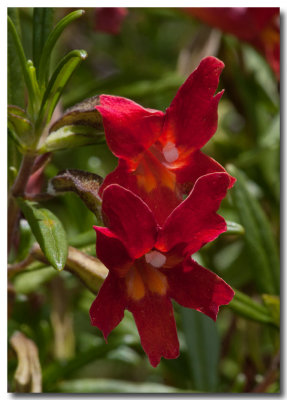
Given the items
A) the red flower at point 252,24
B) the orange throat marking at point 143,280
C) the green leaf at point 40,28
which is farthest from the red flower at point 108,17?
the orange throat marking at point 143,280

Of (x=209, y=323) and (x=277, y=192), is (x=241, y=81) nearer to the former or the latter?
(x=277, y=192)

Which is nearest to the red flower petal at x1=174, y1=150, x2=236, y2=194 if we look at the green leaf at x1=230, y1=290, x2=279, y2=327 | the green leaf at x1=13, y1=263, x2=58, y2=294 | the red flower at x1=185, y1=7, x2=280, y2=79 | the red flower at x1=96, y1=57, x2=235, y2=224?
the red flower at x1=96, y1=57, x2=235, y2=224

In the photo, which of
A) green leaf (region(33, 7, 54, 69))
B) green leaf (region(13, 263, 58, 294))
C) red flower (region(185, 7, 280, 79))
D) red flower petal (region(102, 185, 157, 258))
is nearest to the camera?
red flower petal (region(102, 185, 157, 258))

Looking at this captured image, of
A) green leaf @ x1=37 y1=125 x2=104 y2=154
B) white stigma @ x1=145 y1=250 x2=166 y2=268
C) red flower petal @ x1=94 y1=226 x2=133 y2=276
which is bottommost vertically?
white stigma @ x1=145 y1=250 x2=166 y2=268

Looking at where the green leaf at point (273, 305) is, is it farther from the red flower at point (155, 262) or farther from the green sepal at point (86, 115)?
the green sepal at point (86, 115)

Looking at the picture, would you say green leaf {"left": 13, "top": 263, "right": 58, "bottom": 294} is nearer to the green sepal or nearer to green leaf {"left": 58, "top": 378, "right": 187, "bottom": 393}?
green leaf {"left": 58, "top": 378, "right": 187, "bottom": 393}

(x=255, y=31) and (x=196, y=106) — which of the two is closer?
(x=196, y=106)

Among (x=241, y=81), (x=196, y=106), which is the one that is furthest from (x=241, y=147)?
(x=196, y=106)
